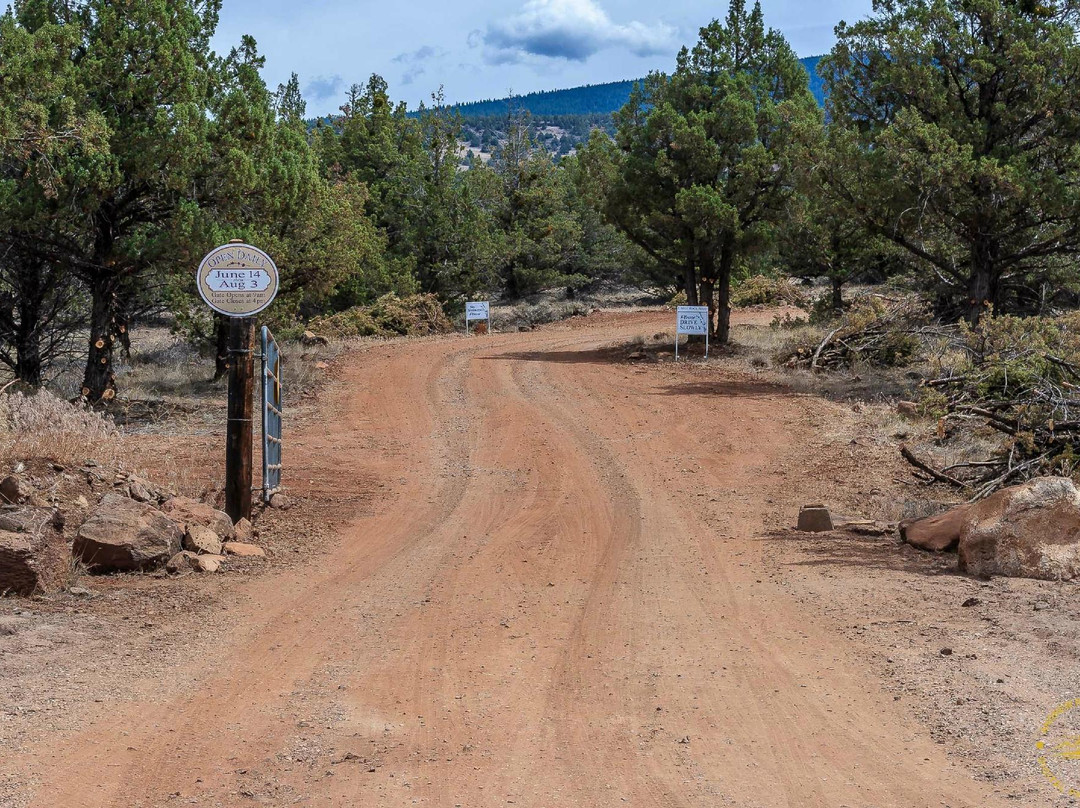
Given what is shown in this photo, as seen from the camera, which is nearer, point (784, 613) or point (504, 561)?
point (784, 613)

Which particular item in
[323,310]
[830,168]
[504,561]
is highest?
[830,168]

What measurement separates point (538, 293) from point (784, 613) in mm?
43649

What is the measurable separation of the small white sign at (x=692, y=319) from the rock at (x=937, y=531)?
15494 millimetres

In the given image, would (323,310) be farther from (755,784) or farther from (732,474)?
(755,784)

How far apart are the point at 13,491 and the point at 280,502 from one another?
3.34m

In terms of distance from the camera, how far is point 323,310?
133ft

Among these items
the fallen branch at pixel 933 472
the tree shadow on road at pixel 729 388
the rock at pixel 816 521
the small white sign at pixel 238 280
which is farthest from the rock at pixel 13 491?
the tree shadow on road at pixel 729 388

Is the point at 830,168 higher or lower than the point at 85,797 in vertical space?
higher

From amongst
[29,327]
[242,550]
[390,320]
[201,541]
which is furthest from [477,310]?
[201,541]

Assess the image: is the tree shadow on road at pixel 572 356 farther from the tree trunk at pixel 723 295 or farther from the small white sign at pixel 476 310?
the small white sign at pixel 476 310

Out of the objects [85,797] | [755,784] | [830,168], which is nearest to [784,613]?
[755,784]

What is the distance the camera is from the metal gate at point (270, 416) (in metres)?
11.3

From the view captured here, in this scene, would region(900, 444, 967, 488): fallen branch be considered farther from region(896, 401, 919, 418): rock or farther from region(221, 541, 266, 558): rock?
region(221, 541, 266, 558): rock

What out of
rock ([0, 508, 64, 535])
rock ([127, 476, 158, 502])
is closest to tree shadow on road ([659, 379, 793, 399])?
rock ([127, 476, 158, 502])
